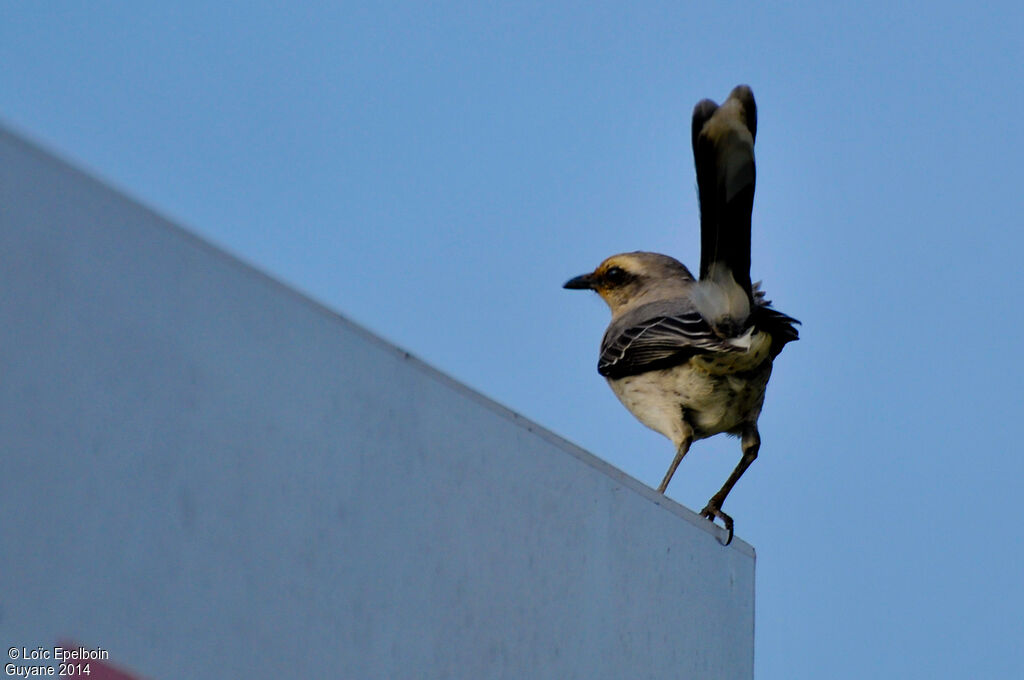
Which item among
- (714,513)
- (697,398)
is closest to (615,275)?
(697,398)

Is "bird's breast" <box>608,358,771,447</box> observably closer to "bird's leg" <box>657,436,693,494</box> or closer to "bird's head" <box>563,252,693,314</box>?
"bird's leg" <box>657,436,693,494</box>

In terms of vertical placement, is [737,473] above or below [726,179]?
below

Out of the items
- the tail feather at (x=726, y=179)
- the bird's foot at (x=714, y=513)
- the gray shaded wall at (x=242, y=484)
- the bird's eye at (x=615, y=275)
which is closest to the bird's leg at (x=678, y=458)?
the bird's foot at (x=714, y=513)

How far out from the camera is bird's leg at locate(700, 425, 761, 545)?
4.91 m

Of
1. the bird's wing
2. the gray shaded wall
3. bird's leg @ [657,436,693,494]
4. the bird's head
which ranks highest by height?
the bird's head

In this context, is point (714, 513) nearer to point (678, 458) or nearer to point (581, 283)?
point (678, 458)

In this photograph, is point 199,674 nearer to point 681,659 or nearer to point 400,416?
point 400,416

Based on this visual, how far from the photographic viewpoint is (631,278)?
253 inches

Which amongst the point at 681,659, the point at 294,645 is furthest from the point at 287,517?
the point at 681,659

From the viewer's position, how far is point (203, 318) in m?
1.91

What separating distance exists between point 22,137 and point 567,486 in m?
1.39

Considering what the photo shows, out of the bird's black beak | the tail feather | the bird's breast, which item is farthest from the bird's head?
the tail feather

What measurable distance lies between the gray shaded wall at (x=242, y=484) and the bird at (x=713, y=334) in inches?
82.8

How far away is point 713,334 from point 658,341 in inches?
13.9
